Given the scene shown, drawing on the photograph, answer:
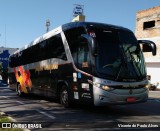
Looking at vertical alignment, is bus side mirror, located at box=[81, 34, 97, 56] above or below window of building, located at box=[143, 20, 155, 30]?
below

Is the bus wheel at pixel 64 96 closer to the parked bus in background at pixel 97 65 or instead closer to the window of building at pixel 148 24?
the parked bus in background at pixel 97 65

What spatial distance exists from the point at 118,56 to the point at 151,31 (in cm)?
3562

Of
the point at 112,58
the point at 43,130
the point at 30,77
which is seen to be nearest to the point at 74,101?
the point at 112,58

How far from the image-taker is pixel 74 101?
45.9 feet

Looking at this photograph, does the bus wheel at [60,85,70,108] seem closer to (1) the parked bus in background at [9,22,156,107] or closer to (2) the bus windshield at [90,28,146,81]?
(1) the parked bus in background at [9,22,156,107]

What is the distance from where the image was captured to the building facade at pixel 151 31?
4519cm

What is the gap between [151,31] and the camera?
4709 centimetres

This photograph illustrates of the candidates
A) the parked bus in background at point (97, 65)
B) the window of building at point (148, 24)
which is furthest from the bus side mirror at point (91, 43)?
the window of building at point (148, 24)

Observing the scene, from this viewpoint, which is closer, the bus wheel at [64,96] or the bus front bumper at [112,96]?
the bus front bumper at [112,96]

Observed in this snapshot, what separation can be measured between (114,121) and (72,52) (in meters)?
3.64

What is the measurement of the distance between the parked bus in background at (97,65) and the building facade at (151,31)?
30.9 meters

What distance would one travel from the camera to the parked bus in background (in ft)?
40.2

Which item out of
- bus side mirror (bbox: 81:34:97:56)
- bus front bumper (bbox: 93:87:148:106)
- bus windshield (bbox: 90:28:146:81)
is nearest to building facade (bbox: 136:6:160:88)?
bus windshield (bbox: 90:28:146:81)

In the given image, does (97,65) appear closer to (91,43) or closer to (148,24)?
(91,43)
